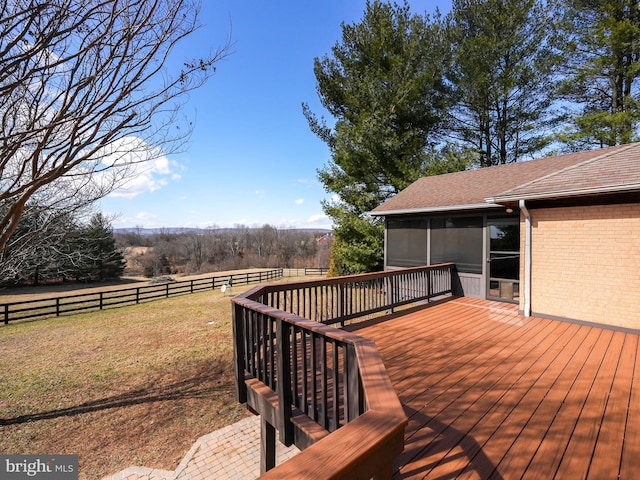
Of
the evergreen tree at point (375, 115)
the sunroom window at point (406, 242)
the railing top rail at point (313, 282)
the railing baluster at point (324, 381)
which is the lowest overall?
the railing baluster at point (324, 381)

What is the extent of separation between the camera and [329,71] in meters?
14.9

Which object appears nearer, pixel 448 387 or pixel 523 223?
pixel 448 387

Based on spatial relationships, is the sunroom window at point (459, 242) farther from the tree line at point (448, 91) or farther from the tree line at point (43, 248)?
the tree line at point (43, 248)

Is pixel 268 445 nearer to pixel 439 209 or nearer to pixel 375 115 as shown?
pixel 439 209

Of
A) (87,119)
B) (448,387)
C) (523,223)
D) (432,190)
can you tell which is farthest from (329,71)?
(448,387)

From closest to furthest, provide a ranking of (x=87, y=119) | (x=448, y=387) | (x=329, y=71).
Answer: (x=448, y=387), (x=87, y=119), (x=329, y=71)

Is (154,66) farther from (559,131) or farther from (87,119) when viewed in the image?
(559,131)

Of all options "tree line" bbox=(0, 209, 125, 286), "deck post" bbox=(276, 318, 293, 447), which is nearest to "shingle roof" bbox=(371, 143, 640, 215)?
"deck post" bbox=(276, 318, 293, 447)

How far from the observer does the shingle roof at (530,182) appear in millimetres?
5152

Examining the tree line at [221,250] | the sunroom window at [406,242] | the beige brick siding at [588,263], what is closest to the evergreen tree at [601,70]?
the sunroom window at [406,242]

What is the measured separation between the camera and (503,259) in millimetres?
7262

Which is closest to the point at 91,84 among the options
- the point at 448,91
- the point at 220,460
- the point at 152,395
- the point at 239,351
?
the point at 239,351

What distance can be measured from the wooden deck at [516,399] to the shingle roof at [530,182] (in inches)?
96.1

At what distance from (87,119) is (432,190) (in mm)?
9047
